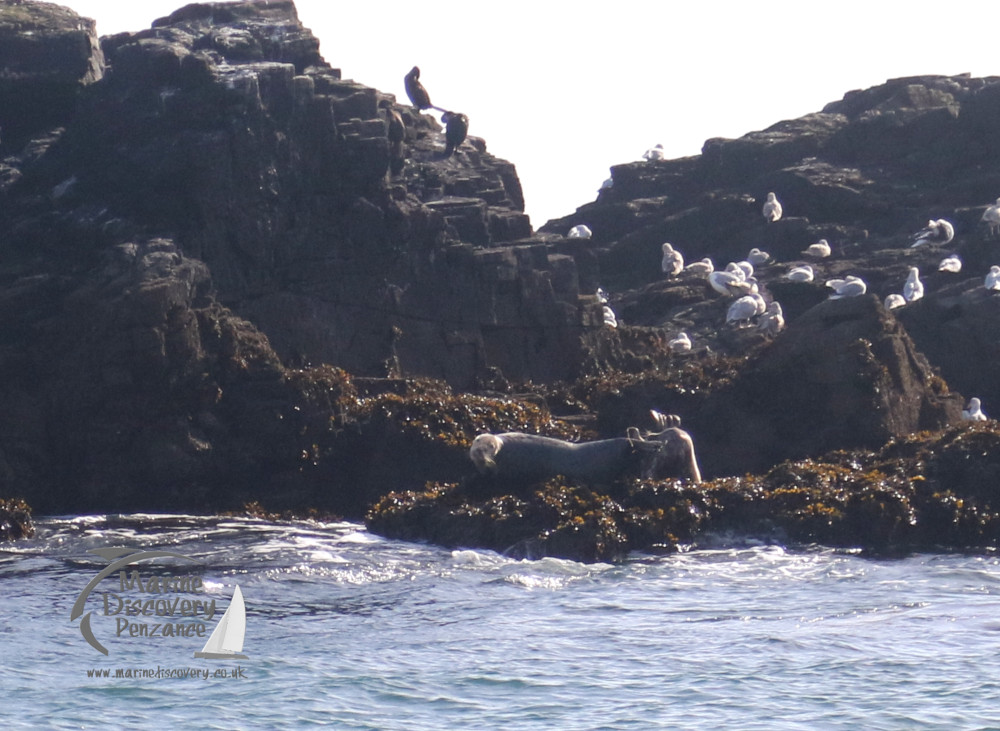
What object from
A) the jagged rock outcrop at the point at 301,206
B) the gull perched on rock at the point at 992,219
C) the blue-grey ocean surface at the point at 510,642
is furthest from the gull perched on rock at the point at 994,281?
the blue-grey ocean surface at the point at 510,642

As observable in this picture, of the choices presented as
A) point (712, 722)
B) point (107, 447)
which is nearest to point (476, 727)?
point (712, 722)

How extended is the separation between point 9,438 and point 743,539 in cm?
900

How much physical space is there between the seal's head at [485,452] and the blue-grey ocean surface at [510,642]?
1685 mm

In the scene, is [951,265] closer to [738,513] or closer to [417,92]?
[417,92]

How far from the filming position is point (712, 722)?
29.9 ft

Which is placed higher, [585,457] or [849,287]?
[849,287]

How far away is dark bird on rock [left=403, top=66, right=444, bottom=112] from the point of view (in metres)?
25.1

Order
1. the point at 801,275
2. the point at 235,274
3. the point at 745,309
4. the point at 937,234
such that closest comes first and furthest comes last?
the point at 235,274, the point at 745,309, the point at 801,275, the point at 937,234

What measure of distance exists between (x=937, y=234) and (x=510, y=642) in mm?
21077

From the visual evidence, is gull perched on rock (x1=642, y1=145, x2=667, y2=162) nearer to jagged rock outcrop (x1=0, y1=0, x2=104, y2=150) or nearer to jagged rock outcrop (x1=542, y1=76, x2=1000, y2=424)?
jagged rock outcrop (x1=542, y1=76, x2=1000, y2=424)

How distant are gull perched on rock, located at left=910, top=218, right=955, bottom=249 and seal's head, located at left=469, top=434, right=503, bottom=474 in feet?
54.7

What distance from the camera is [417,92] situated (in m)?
25.1

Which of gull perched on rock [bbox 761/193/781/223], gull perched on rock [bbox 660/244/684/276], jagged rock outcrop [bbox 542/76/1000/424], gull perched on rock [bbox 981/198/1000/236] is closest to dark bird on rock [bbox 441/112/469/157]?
jagged rock outcrop [bbox 542/76/1000/424]

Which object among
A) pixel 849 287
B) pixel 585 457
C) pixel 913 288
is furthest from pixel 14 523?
pixel 913 288
